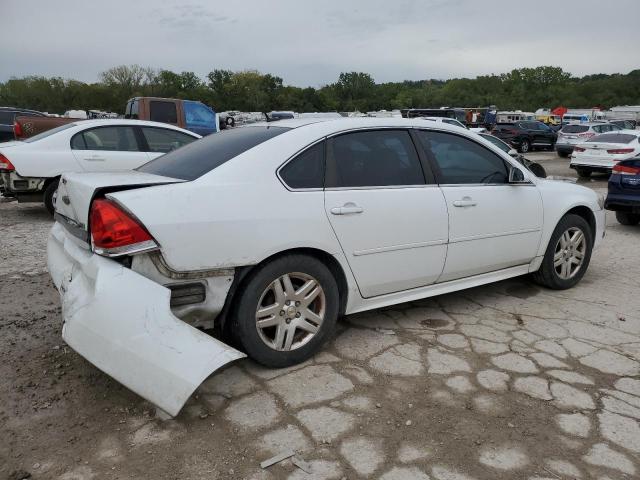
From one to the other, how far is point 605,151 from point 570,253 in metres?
12.2

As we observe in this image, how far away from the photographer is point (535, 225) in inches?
169

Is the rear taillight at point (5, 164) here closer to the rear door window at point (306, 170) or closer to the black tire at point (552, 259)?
the rear door window at point (306, 170)

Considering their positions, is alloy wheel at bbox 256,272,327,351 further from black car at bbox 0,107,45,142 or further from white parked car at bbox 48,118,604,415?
black car at bbox 0,107,45,142

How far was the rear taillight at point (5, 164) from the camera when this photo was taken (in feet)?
22.9

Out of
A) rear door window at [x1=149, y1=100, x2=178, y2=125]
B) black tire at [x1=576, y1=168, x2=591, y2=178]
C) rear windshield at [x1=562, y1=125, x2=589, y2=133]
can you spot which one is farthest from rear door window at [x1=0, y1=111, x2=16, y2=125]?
rear windshield at [x1=562, y1=125, x2=589, y2=133]

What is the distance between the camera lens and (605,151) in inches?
589

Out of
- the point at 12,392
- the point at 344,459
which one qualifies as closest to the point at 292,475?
the point at 344,459

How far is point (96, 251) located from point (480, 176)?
278 cm

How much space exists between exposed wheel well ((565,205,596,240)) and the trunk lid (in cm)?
363

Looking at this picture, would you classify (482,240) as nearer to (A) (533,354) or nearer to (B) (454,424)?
(A) (533,354)

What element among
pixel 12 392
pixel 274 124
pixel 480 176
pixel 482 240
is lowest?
pixel 12 392

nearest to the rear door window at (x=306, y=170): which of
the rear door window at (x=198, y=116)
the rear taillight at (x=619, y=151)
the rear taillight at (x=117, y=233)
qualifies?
the rear taillight at (x=117, y=233)

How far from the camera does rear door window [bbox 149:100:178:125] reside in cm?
1359

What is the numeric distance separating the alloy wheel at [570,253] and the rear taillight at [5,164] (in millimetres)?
6733
